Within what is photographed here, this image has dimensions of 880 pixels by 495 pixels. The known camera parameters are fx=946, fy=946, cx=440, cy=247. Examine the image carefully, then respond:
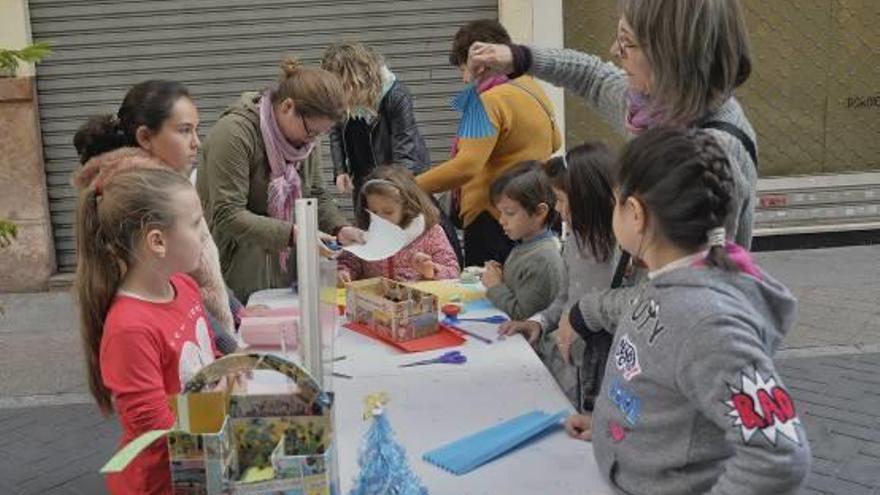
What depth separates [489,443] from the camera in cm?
221

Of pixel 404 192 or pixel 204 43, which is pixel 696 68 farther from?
pixel 204 43

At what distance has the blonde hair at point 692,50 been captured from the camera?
213cm

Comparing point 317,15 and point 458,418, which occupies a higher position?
point 317,15

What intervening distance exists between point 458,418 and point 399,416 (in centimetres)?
15

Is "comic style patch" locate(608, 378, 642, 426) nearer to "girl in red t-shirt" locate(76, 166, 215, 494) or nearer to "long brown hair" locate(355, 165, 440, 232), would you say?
"girl in red t-shirt" locate(76, 166, 215, 494)

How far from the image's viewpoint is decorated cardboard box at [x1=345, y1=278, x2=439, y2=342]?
3004mm

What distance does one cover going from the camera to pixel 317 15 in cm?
707

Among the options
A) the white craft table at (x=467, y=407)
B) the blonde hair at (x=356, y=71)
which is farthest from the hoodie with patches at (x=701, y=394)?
the blonde hair at (x=356, y=71)

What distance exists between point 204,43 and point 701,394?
6136 millimetres

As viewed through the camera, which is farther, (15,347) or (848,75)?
(848,75)

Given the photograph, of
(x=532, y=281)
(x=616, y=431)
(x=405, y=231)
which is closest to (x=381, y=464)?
(x=616, y=431)

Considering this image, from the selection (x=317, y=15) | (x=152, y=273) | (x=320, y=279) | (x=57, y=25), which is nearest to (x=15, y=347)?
(x=57, y=25)

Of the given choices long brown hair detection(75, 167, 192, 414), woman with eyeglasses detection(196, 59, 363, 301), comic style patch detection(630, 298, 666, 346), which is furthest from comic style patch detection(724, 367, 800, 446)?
woman with eyeglasses detection(196, 59, 363, 301)

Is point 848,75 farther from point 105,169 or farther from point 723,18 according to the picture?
point 105,169
